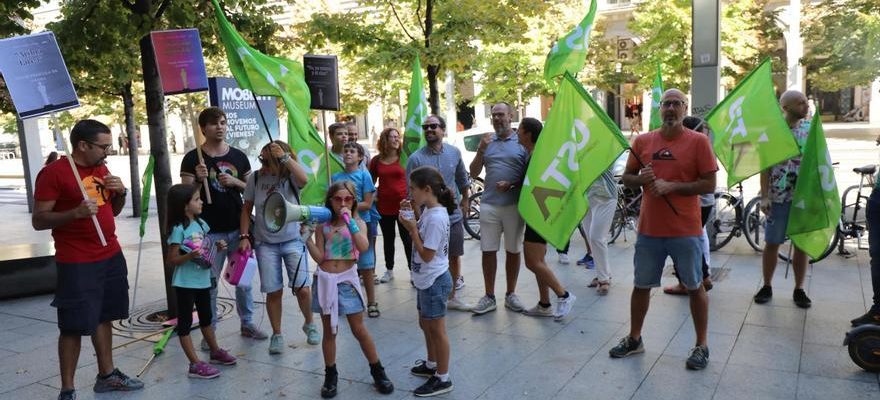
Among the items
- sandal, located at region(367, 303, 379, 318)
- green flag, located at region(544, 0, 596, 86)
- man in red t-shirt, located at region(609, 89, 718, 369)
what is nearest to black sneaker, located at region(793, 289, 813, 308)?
man in red t-shirt, located at region(609, 89, 718, 369)

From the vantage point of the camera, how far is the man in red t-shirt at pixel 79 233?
13.3 feet

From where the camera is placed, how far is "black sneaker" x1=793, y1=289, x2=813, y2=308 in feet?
19.3

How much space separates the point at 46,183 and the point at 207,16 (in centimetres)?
414

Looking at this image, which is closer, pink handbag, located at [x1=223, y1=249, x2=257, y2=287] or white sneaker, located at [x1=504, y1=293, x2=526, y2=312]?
pink handbag, located at [x1=223, y1=249, x2=257, y2=287]

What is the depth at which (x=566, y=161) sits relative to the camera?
16.1ft

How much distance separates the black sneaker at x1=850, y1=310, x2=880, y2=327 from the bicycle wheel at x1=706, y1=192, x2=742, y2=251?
3002 mm

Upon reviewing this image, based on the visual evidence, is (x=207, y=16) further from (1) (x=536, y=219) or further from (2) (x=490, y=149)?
(1) (x=536, y=219)

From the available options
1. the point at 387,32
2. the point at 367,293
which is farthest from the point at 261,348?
the point at 387,32

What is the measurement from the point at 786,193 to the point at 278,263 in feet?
14.4

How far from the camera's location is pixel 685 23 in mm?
23844

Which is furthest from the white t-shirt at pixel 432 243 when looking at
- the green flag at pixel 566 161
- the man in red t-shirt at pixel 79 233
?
the man in red t-shirt at pixel 79 233

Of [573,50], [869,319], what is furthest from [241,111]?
[869,319]

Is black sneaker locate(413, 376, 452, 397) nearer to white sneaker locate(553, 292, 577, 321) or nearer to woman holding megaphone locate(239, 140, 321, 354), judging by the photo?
woman holding megaphone locate(239, 140, 321, 354)

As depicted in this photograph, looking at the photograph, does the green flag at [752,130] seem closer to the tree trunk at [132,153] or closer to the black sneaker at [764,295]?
the black sneaker at [764,295]
